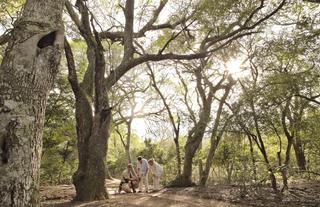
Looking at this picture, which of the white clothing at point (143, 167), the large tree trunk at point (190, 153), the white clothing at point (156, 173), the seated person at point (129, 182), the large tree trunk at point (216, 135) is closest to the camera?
the large tree trunk at point (216, 135)

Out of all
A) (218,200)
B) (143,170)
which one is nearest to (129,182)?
(143,170)

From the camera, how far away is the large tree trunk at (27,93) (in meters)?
3.51

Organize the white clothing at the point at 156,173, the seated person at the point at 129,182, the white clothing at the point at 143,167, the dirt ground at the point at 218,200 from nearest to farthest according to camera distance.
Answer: the dirt ground at the point at 218,200 < the seated person at the point at 129,182 < the white clothing at the point at 143,167 < the white clothing at the point at 156,173

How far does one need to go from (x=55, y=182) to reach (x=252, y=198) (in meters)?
16.4

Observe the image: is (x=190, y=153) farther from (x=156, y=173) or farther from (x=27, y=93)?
(x=27, y=93)

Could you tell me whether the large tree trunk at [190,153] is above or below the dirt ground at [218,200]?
above

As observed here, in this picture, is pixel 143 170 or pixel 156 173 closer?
pixel 143 170

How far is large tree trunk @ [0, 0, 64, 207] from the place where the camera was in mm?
3508

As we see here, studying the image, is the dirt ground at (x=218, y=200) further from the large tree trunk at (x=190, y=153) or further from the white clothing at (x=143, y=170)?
the large tree trunk at (x=190, y=153)

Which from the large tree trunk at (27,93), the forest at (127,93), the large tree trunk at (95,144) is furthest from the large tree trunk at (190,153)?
the large tree trunk at (27,93)

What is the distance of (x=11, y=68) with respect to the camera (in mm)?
A: 3836

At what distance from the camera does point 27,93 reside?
3.81 meters

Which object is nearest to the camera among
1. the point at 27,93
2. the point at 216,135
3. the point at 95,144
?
the point at 27,93

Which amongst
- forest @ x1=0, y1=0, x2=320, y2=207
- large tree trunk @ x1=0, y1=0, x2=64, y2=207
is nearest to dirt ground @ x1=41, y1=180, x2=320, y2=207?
forest @ x1=0, y1=0, x2=320, y2=207
